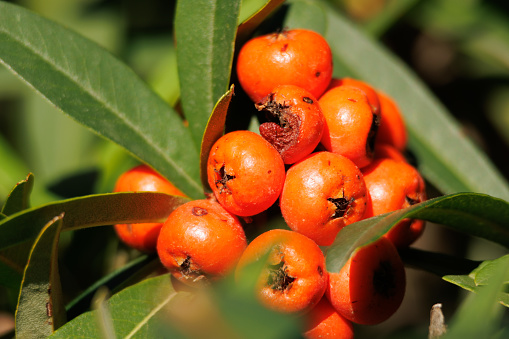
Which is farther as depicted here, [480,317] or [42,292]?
[42,292]

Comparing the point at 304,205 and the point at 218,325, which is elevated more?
the point at 218,325

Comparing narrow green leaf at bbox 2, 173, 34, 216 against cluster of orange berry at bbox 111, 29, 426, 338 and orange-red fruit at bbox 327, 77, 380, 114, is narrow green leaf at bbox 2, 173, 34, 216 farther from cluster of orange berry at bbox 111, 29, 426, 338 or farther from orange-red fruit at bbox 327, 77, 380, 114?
orange-red fruit at bbox 327, 77, 380, 114

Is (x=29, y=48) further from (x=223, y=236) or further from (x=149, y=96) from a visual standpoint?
(x=223, y=236)

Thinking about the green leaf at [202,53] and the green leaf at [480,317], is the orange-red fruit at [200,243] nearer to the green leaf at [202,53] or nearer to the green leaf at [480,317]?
the green leaf at [202,53]

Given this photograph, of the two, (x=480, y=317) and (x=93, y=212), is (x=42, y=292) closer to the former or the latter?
(x=93, y=212)

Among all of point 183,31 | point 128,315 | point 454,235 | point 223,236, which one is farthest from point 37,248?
point 454,235

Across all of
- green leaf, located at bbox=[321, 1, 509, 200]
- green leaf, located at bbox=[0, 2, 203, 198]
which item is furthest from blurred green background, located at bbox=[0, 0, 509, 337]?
green leaf, located at bbox=[0, 2, 203, 198]

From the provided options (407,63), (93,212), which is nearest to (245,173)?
(93,212)
